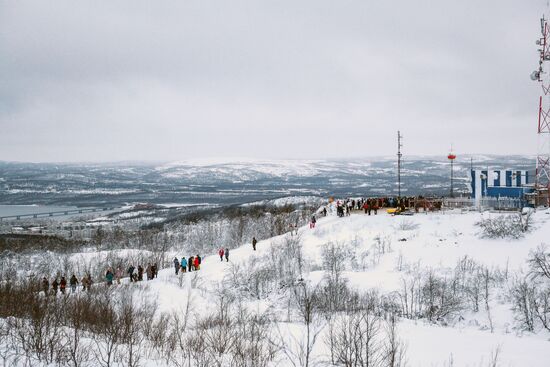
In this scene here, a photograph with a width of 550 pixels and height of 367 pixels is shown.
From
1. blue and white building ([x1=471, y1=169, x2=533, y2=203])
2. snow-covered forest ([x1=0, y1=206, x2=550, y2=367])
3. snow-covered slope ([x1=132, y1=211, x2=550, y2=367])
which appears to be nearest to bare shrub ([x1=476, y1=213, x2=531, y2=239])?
snow-covered forest ([x1=0, y1=206, x2=550, y2=367])

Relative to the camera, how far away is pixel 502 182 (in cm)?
3544

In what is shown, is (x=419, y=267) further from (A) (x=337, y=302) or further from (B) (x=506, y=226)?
(A) (x=337, y=302)

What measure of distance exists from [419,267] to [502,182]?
12812 mm

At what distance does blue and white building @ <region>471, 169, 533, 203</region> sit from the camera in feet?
115

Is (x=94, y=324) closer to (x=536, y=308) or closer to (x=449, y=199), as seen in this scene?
(x=536, y=308)

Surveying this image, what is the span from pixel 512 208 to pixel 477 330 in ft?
58.0

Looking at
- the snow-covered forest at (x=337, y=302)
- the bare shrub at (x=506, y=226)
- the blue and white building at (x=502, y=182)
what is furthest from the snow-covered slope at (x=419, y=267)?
the blue and white building at (x=502, y=182)

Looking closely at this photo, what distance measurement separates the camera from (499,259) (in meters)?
28.2

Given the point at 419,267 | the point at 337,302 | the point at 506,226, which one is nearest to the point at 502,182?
the point at 506,226

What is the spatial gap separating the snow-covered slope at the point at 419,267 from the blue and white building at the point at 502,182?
2.79 m

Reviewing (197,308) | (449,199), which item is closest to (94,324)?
(197,308)

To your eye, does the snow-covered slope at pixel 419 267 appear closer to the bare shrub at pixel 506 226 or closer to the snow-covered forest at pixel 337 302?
the snow-covered forest at pixel 337 302

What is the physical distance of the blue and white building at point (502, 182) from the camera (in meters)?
35.1

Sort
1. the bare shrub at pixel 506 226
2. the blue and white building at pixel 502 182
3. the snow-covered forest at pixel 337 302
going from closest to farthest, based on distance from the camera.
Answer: the snow-covered forest at pixel 337 302 < the bare shrub at pixel 506 226 < the blue and white building at pixel 502 182
